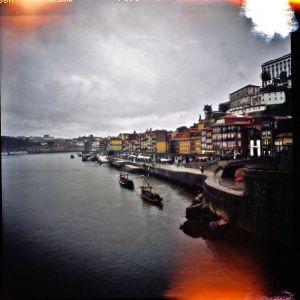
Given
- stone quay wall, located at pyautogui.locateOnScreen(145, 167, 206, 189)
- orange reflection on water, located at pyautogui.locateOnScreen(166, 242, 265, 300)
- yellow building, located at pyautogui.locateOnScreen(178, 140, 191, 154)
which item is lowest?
orange reflection on water, located at pyautogui.locateOnScreen(166, 242, 265, 300)

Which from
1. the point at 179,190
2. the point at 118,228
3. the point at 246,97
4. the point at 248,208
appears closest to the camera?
the point at 248,208

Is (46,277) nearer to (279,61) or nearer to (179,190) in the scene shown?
(179,190)

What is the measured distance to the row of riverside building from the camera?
19.2 metres

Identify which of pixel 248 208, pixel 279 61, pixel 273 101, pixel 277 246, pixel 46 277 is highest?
pixel 279 61

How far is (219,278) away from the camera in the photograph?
704 centimetres

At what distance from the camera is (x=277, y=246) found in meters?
7.45

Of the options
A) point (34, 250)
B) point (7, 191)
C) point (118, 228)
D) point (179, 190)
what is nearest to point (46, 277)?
point (34, 250)

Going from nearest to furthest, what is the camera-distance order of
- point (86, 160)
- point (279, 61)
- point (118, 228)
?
point (118, 228) < point (279, 61) < point (86, 160)

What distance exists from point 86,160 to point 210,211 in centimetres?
5916

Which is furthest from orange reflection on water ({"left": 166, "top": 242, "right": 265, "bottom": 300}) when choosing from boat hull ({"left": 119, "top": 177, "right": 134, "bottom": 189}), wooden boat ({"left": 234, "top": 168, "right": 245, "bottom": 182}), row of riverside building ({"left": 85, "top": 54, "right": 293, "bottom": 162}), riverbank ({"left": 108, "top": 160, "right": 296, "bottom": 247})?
boat hull ({"left": 119, "top": 177, "right": 134, "bottom": 189})

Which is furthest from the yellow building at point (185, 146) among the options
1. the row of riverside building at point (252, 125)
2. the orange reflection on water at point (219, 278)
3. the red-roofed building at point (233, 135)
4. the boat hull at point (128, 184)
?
the orange reflection on water at point (219, 278)

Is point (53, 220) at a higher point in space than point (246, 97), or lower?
lower

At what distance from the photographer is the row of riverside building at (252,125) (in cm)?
1922

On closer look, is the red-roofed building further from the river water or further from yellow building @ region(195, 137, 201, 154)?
the river water
